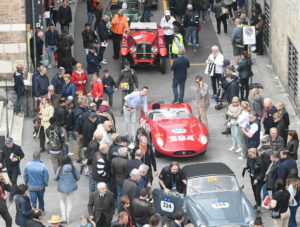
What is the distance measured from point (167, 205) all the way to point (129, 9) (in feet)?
55.8

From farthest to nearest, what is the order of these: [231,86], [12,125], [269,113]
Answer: [12,125], [231,86], [269,113]

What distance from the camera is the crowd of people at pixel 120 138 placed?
2155cm

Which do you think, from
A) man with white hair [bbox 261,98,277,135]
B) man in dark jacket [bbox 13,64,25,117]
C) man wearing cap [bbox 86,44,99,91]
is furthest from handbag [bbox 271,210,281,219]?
man wearing cap [bbox 86,44,99,91]

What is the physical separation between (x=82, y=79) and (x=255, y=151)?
28.6 feet

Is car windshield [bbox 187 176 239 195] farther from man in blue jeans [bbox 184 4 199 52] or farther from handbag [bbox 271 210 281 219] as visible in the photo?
man in blue jeans [bbox 184 4 199 52]

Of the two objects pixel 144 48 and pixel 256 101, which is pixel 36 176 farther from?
pixel 144 48

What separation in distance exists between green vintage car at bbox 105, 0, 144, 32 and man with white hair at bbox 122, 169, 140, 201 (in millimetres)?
16210

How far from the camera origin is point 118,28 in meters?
35.3

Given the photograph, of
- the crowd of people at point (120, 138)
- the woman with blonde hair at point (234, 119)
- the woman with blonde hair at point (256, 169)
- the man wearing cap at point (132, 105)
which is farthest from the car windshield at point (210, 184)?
the man wearing cap at point (132, 105)

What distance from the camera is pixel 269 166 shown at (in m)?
23.3

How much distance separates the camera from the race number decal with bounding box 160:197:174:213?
22703 mm


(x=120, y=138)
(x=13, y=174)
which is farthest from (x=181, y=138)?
(x=13, y=174)

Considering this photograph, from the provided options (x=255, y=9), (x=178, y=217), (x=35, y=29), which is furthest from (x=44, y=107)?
(x=255, y=9)

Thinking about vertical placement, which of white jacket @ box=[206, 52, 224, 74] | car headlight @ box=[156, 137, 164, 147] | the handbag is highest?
white jacket @ box=[206, 52, 224, 74]
